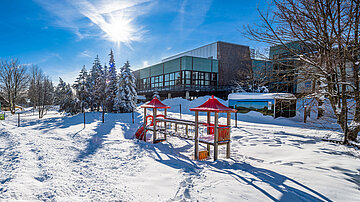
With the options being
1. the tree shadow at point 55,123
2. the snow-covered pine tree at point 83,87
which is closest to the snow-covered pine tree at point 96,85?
the snow-covered pine tree at point 83,87

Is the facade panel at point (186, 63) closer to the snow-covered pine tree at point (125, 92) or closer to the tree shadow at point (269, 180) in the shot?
the snow-covered pine tree at point (125, 92)

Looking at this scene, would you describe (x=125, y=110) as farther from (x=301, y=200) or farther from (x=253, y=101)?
(x=301, y=200)

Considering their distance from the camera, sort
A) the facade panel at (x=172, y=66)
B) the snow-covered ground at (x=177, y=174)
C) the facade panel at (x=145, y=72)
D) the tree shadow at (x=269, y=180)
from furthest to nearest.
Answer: the facade panel at (x=145, y=72) < the facade panel at (x=172, y=66) < the snow-covered ground at (x=177, y=174) < the tree shadow at (x=269, y=180)

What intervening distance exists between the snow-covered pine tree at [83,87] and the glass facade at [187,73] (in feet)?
49.9

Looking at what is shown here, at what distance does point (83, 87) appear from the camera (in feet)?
88.0

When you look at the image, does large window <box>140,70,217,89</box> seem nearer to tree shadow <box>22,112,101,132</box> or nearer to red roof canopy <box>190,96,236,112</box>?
tree shadow <box>22,112,101,132</box>

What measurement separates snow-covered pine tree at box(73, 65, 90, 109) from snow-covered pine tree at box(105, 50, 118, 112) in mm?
3264

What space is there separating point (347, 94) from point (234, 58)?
31814 mm

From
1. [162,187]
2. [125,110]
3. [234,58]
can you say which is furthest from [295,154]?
[234,58]

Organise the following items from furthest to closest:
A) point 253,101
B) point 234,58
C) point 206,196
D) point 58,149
→ point 234,58
point 253,101
point 58,149
point 206,196

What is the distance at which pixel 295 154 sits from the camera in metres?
7.12

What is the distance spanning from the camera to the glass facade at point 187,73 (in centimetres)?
3453

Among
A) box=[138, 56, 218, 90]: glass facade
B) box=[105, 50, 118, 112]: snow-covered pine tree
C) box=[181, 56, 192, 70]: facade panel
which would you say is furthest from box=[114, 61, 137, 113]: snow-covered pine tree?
box=[181, 56, 192, 70]: facade panel

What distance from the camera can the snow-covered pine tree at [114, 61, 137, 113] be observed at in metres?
24.7
